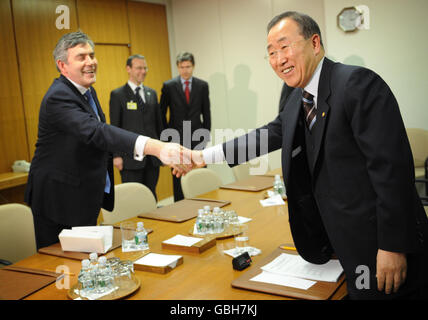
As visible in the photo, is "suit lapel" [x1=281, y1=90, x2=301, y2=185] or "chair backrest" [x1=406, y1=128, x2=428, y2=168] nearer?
"suit lapel" [x1=281, y1=90, x2=301, y2=185]

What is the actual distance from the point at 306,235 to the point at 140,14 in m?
5.56

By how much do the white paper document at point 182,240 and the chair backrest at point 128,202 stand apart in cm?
90

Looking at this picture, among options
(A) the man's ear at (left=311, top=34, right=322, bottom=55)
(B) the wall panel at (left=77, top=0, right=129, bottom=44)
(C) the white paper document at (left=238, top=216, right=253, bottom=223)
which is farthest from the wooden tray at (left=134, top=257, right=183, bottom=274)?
(B) the wall panel at (left=77, top=0, right=129, bottom=44)

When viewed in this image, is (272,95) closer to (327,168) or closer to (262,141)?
(262,141)

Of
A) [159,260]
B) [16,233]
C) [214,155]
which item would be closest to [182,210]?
[214,155]

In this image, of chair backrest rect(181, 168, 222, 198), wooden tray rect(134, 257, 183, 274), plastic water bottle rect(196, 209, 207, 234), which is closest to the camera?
wooden tray rect(134, 257, 183, 274)

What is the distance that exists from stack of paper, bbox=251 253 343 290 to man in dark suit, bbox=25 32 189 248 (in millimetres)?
1067

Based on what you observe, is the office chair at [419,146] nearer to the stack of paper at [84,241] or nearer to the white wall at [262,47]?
the white wall at [262,47]

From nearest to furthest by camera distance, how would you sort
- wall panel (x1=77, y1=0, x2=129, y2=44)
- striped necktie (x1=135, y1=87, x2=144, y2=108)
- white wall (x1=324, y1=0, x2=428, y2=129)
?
1. white wall (x1=324, y1=0, x2=428, y2=129)
2. striped necktie (x1=135, y1=87, x2=144, y2=108)
3. wall panel (x1=77, y1=0, x2=129, y2=44)

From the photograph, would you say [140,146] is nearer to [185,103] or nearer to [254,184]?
[254,184]

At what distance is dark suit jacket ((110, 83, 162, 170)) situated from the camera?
16.4ft

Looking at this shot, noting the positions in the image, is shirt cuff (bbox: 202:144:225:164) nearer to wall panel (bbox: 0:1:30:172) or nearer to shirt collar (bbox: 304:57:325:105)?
shirt collar (bbox: 304:57:325:105)

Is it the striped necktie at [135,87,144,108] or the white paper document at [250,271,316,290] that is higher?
the striped necktie at [135,87,144,108]

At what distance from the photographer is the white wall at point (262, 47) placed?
16.6 ft
